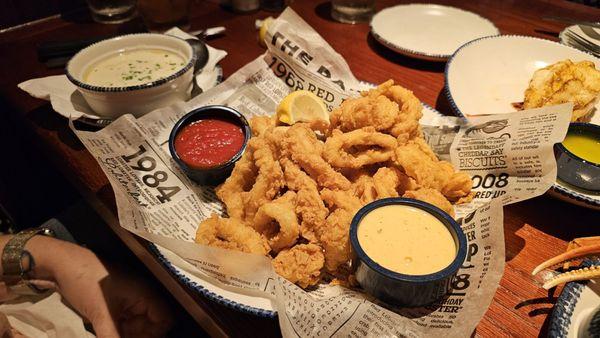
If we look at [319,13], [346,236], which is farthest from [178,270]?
[319,13]

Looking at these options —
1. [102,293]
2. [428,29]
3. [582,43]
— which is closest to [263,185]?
[102,293]

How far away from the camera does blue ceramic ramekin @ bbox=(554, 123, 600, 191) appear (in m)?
1.56

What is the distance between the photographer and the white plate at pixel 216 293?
50.9 inches

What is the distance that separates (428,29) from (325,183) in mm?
1919

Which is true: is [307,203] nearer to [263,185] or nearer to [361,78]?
[263,185]

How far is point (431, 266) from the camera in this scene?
4.34 ft

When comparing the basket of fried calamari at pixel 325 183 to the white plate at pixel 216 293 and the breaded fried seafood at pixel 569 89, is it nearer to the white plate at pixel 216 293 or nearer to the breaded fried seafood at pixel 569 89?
the white plate at pixel 216 293

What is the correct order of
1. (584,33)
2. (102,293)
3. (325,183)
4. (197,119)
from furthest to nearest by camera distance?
(584,33) < (197,119) < (102,293) < (325,183)

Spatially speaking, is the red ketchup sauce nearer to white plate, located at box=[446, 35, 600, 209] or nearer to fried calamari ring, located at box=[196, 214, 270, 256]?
fried calamari ring, located at box=[196, 214, 270, 256]

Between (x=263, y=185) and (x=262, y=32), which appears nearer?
(x=263, y=185)

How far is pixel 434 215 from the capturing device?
4.86 ft

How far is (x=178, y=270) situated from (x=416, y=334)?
0.80m

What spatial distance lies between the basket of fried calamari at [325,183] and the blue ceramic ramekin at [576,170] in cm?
36

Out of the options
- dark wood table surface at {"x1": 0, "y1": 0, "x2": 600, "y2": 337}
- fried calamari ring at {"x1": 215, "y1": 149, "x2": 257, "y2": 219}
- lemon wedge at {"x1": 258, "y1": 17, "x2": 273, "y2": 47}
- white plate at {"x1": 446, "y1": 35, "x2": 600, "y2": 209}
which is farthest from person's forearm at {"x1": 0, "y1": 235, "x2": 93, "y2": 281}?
white plate at {"x1": 446, "y1": 35, "x2": 600, "y2": 209}
